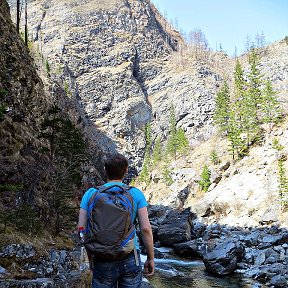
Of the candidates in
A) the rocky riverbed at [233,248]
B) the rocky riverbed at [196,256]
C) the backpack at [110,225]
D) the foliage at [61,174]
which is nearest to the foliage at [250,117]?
the rocky riverbed at [196,256]

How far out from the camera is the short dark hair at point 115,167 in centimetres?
460

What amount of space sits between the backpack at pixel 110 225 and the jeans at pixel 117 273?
0.41 ft

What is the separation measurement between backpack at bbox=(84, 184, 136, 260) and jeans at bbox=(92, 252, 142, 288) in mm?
124

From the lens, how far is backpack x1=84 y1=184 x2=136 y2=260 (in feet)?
13.7

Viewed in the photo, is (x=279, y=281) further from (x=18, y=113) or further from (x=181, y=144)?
(x=181, y=144)

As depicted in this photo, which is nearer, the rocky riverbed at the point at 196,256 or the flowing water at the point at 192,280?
the rocky riverbed at the point at 196,256

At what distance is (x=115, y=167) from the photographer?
459 cm

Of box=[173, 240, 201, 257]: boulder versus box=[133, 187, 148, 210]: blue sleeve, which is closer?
box=[133, 187, 148, 210]: blue sleeve

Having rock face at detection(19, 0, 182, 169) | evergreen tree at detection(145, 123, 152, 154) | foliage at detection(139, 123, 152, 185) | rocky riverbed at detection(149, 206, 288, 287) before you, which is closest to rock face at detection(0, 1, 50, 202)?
rocky riverbed at detection(149, 206, 288, 287)

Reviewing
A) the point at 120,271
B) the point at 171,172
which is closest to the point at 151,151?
the point at 171,172

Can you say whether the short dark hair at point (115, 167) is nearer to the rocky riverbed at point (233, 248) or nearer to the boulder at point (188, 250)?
the rocky riverbed at point (233, 248)

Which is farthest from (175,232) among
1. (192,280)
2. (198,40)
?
(198,40)

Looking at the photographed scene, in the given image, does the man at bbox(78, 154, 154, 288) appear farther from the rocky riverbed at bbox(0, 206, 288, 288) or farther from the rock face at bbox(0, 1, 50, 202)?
the rock face at bbox(0, 1, 50, 202)

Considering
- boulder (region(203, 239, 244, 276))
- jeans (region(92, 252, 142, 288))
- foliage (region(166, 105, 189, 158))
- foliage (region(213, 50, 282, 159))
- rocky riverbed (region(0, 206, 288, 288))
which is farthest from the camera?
foliage (region(166, 105, 189, 158))
